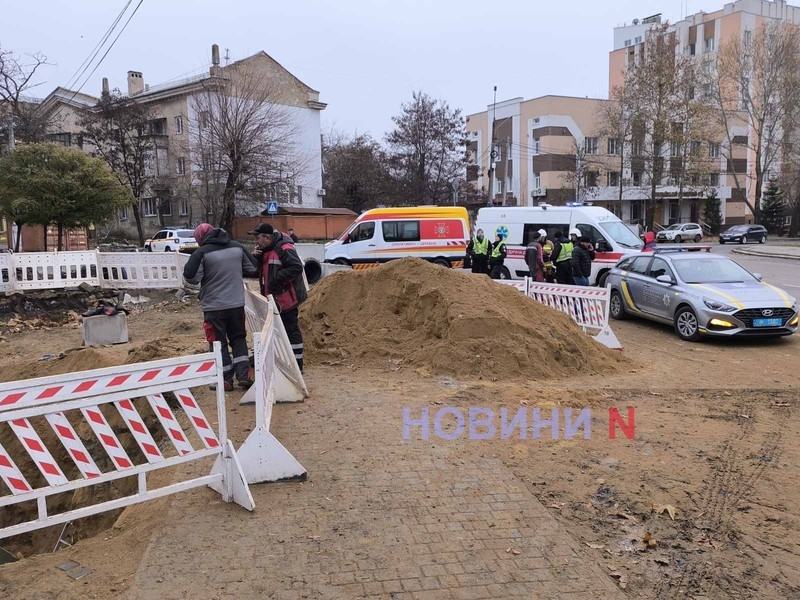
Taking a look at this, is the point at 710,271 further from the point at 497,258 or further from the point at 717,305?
the point at 497,258

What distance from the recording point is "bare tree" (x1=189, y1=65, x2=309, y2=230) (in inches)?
1396

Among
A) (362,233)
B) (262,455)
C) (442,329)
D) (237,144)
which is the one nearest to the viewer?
(262,455)

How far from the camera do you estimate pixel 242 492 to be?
4.10 metres

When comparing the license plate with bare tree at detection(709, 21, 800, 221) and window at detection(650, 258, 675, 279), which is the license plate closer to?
window at detection(650, 258, 675, 279)

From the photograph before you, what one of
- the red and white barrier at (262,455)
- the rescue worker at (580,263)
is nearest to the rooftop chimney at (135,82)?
the rescue worker at (580,263)

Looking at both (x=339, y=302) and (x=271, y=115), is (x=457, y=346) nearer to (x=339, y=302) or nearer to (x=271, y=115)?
(x=339, y=302)

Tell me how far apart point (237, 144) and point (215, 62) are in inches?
330

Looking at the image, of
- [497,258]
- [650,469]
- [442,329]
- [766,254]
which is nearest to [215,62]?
[497,258]

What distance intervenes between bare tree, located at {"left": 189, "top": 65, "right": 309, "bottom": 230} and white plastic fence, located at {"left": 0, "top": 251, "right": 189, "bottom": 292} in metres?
19.9

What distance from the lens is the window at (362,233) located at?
1991cm

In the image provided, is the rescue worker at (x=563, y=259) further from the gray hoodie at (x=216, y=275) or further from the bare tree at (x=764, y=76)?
the bare tree at (x=764, y=76)

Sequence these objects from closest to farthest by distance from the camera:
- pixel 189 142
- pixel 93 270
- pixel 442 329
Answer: pixel 442 329 → pixel 93 270 → pixel 189 142

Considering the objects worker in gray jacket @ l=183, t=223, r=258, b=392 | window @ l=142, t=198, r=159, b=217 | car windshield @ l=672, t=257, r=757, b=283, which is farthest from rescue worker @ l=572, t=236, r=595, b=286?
window @ l=142, t=198, r=159, b=217

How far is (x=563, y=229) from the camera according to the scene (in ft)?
58.3
